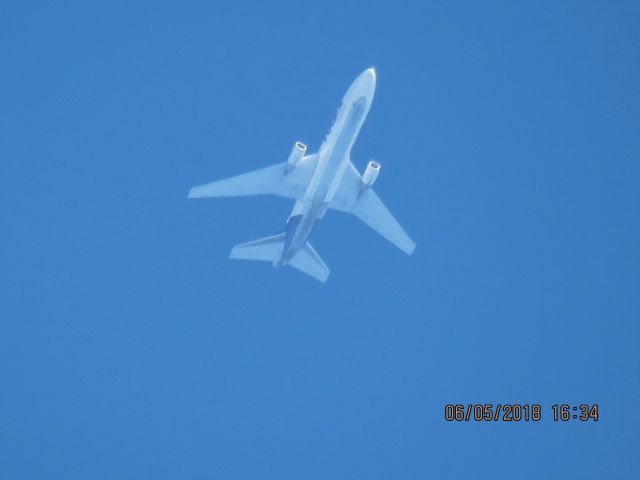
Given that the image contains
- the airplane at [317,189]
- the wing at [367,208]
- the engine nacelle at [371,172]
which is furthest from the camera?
the wing at [367,208]

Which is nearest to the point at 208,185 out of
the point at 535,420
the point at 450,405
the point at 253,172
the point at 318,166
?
the point at 253,172

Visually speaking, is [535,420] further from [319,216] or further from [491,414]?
[319,216]

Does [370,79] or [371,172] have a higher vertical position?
[370,79]

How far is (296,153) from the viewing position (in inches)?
1154

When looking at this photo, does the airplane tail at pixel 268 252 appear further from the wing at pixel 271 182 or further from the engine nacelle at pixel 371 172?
the engine nacelle at pixel 371 172

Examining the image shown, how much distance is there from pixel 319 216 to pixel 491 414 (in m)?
10.9

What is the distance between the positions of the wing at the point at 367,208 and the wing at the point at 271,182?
5.43ft

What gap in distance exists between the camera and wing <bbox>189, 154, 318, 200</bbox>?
30.6 meters

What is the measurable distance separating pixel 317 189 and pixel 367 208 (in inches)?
151

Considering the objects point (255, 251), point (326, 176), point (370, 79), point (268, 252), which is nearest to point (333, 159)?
point (326, 176)

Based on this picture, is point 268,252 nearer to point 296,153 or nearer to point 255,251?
point 255,251

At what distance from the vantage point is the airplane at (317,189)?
92.6 ft

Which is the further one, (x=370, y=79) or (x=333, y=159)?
(x=333, y=159)

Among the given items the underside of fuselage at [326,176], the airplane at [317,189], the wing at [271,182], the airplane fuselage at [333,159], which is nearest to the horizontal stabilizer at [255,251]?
the airplane at [317,189]
